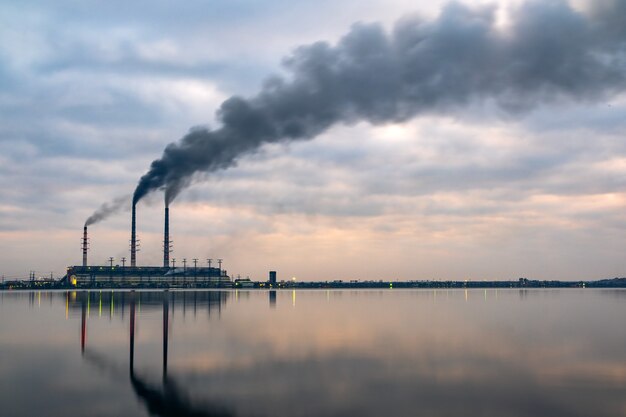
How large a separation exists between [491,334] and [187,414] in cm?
4117

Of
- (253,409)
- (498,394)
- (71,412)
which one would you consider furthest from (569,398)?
(71,412)

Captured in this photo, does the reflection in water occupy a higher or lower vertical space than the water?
higher

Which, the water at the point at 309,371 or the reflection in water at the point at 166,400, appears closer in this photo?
the reflection in water at the point at 166,400

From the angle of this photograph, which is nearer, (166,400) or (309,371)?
(166,400)

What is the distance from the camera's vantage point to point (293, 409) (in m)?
26.6

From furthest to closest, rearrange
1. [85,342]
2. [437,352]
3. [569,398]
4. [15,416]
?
[85,342] → [437,352] → [569,398] → [15,416]

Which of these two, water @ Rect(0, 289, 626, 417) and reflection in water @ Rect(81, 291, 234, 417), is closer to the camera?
reflection in water @ Rect(81, 291, 234, 417)

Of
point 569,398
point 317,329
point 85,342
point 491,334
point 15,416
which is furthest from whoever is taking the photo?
point 317,329

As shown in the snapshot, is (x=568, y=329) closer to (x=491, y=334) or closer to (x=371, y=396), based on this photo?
(x=491, y=334)

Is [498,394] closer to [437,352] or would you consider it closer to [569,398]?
[569,398]

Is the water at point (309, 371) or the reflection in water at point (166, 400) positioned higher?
the reflection in water at point (166, 400)

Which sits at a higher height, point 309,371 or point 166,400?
point 166,400

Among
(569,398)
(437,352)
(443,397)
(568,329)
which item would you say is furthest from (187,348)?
(568,329)

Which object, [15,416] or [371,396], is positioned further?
[371,396]
